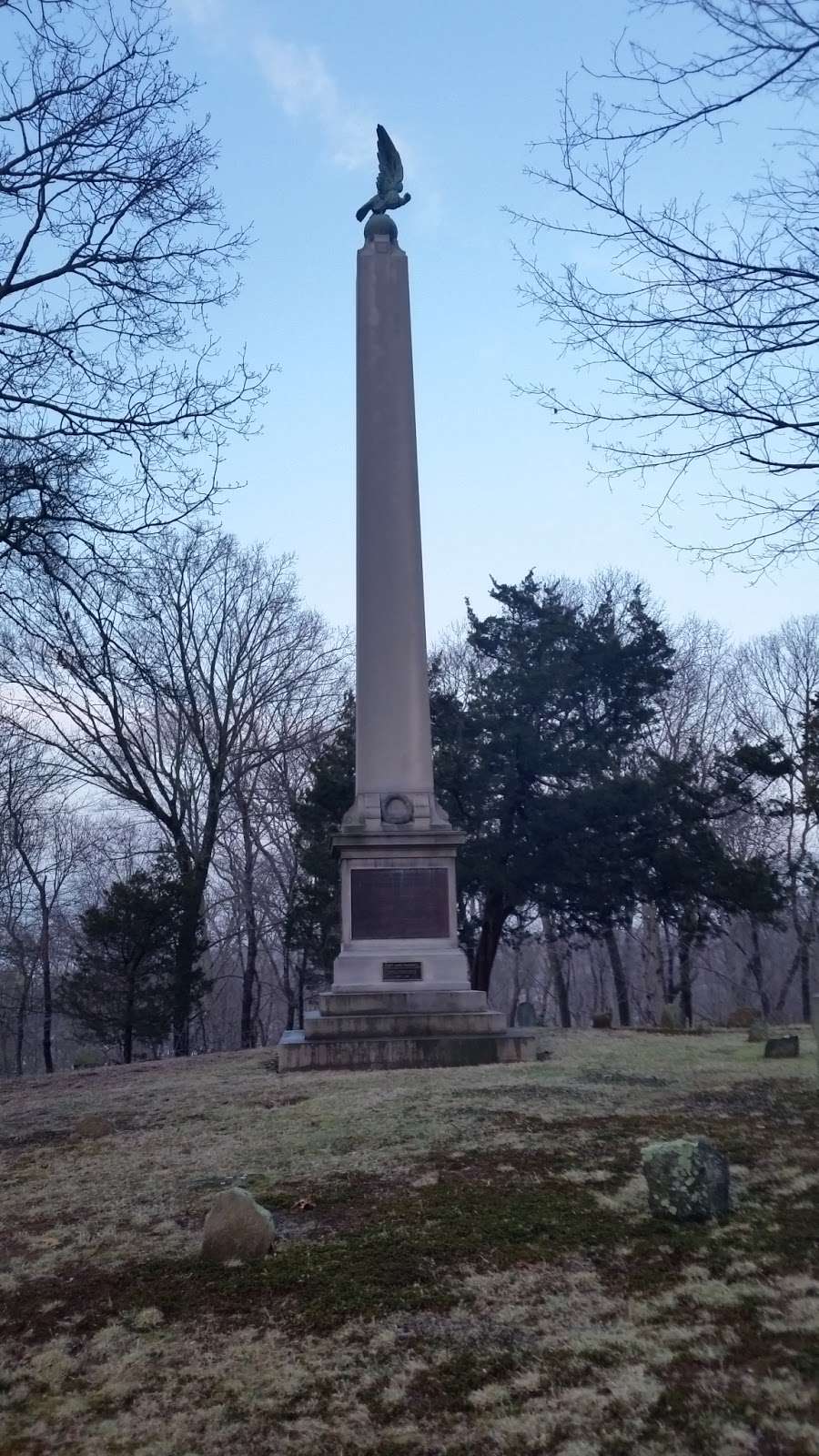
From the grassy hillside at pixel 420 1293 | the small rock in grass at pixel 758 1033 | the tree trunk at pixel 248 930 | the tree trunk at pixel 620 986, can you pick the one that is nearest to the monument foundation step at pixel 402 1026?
the small rock in grass at pixel 758 1033

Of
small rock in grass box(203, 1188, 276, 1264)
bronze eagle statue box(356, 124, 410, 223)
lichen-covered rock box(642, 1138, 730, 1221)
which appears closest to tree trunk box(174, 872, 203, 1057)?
bronze eagle statue box(356, 124, 410, 223)

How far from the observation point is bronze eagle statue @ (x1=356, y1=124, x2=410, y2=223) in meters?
17.0

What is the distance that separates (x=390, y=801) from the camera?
14125 millimetres

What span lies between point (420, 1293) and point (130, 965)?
18134 mm

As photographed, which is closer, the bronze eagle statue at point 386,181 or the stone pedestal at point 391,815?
the stone pedestal at point 391,815

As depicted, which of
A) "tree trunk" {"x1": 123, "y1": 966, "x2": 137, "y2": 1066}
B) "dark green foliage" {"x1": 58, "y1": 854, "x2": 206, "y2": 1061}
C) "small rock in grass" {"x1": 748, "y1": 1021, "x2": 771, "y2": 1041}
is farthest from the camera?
"dark green foliage" {"x1": 58, "y1": 854, "x2": 206, "y2": 1061}

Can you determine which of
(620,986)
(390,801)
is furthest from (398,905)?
(620,986)

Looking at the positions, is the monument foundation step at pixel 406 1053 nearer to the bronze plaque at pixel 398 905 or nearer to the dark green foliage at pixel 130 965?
the bronze plaque at pixel 398 905

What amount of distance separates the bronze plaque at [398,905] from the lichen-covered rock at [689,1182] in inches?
321

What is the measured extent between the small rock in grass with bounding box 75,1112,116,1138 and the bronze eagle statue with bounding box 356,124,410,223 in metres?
14.2

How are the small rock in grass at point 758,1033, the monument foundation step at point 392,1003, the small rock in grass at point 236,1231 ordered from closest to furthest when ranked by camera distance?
1. the small rock in grass at point 236,1231
2. the monument foundation step at point 392,1003
3. the small rock in grass at point 758,1033

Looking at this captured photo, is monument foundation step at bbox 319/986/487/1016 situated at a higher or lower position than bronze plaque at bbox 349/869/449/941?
lower

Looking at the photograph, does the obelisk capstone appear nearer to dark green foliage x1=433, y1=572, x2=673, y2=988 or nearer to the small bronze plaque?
the small bronze plaque

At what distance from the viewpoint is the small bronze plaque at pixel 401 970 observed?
13039mm
